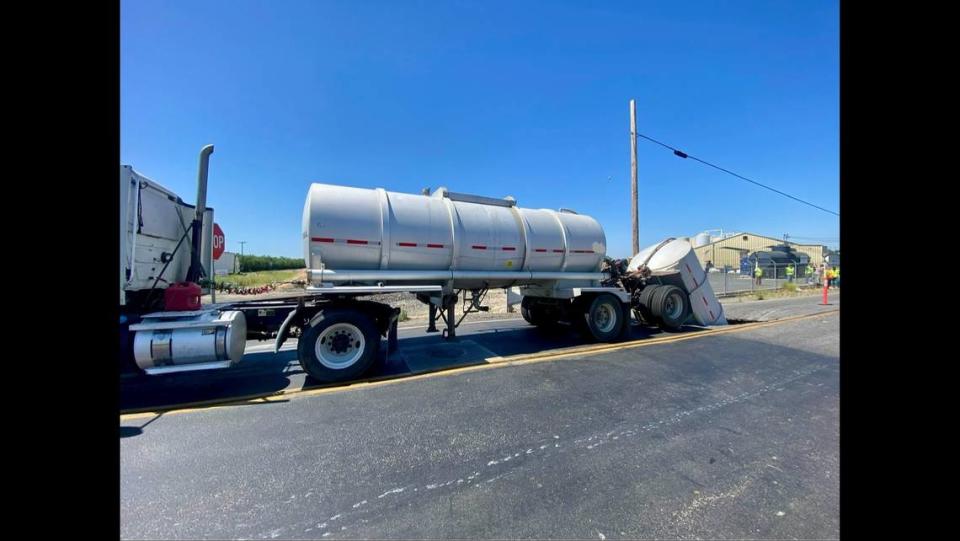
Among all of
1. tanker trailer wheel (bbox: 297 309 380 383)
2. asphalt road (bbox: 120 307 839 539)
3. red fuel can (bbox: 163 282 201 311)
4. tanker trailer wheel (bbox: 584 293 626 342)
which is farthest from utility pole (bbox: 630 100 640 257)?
red fuel can (bbox: 163 282 201 311)

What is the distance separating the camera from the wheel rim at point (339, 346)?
504 centimetres

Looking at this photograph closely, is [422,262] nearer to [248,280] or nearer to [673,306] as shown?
[673,306]

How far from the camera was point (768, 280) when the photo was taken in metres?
28.9

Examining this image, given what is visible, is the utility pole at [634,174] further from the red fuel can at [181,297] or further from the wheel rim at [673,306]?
the red fuel can at [181,297]

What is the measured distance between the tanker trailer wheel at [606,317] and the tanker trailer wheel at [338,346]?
4.58 metres

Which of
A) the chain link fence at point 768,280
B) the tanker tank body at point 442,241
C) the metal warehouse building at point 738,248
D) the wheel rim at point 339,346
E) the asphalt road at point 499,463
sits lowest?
the asphalt road at point 499,463

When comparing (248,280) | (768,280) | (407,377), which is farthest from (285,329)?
(768,280)

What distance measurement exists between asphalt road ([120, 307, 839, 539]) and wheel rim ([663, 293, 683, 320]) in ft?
12.6

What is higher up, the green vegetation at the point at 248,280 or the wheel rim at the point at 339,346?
the green vegetation at the point at 248,280

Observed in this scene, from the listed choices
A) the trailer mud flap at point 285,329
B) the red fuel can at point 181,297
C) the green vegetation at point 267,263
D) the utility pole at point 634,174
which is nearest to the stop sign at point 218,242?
the red fuel can at point 181,297

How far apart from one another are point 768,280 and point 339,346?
35635mm
